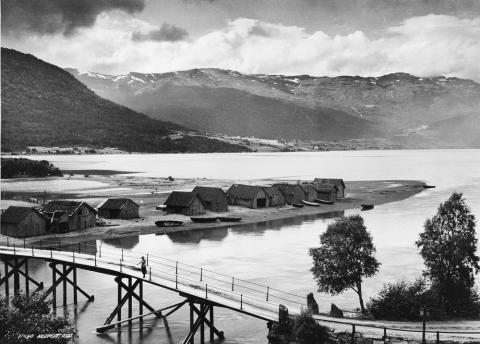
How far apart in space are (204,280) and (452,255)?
79.0 ft

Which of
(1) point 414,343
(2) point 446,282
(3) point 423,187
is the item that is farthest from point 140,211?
(3) point 423,187

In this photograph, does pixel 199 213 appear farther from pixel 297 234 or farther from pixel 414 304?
pixel 414 304

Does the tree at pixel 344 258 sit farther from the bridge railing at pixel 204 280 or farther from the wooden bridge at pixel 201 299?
the bridge railing at pixel 204 280

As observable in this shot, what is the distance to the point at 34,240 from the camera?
248ft

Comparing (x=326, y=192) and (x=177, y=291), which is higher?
(x=326, y=192)

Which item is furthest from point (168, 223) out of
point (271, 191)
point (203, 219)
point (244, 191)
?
point (271, 191)

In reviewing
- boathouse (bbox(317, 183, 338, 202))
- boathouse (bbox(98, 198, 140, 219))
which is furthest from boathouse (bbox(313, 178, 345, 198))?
boathouse (bbox(98, 198, 140, 219))

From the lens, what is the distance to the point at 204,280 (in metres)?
55.9

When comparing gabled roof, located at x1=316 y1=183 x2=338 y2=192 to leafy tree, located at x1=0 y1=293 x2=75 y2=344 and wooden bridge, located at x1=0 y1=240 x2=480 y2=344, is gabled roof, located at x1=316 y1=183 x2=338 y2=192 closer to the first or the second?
wooden bridge, located at x1=0 y1=240 x2=480 y2=344

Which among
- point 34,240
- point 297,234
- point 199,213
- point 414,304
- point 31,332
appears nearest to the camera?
point 31,332

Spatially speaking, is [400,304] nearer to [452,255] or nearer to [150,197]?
[452,255]

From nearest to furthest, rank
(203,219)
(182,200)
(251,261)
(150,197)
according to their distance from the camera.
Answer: (251,261)
(203,219)
(182,200)
(150,197)

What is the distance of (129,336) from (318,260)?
17.1 metres

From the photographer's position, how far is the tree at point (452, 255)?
43.0m
